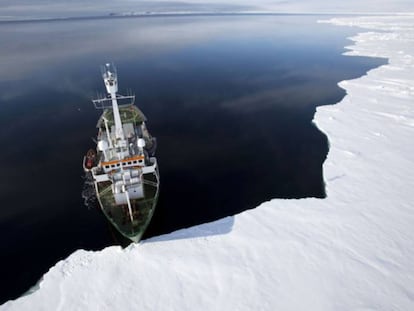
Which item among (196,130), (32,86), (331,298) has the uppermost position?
(32,86)

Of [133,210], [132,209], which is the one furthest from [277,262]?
[132,209]

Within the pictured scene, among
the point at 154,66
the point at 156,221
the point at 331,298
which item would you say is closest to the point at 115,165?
the point at 156,221

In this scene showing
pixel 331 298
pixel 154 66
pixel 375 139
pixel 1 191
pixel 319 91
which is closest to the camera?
pixel 331 298

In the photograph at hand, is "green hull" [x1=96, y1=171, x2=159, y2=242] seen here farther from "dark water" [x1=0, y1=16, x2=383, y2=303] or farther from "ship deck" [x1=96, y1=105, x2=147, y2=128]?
"ship deck" [x1=96, y1=105, x2=147, y2=128]

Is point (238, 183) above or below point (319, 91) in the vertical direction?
below

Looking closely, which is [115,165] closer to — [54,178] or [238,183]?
[54,178]

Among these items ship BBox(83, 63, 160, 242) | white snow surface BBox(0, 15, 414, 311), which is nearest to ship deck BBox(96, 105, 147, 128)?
ship BBox(83, 63, 160, 242)
